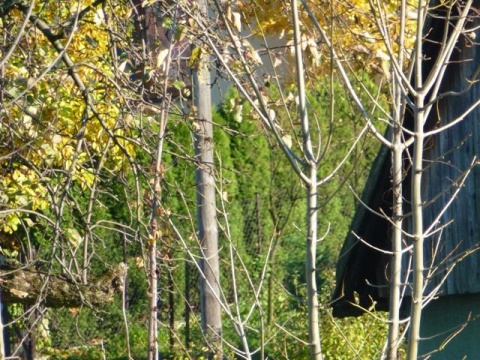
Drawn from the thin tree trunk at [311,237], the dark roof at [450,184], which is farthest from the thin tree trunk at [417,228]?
the dark roof at [450,184]

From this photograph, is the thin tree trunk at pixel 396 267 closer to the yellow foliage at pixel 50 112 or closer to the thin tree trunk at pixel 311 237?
the thin tree trunk at pixel 311 237

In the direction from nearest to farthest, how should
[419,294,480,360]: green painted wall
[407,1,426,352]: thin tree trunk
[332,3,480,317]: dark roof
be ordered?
[407,1,426,352]: thin tree trunk
[332,3,480,317]: dark roof
[419,294,480,360]: green painted wall

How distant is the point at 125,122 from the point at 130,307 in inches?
321

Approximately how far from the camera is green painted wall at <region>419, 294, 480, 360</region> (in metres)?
6.88

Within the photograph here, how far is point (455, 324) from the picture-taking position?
Answer: 7.08 meters

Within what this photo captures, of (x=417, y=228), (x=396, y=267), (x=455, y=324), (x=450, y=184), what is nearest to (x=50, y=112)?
(x=450, y=184)

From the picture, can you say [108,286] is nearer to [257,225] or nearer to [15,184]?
[15,184]

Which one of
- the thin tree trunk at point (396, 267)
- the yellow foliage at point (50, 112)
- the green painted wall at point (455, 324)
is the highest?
the yellow foliage at point (50, 112)

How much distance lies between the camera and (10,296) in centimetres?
661

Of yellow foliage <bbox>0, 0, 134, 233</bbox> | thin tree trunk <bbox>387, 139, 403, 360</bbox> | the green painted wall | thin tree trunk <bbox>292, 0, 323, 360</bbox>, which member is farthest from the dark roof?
thin tree trunk <bbox>292, 0, 323, 360</bbox>

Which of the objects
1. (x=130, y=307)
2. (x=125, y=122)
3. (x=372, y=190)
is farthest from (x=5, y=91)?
(x=130, y=307)

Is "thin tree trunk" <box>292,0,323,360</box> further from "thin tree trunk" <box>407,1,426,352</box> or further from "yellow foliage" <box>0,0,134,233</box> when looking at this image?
"yellow foliage" <box>0,0,134,233</box>

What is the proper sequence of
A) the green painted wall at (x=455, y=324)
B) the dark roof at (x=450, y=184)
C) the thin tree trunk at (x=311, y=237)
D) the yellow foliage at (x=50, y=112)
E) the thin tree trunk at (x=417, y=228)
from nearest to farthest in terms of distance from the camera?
the thin tree trunk at (x=417, y=228)
the thin tree trunk at (x=311, y=237)
the yellow foliage at (x=50, y=112)
the dark roof at (x=450, y=184)
the green painted wall at (x=455, y=324)

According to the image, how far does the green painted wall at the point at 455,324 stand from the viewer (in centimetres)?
688
